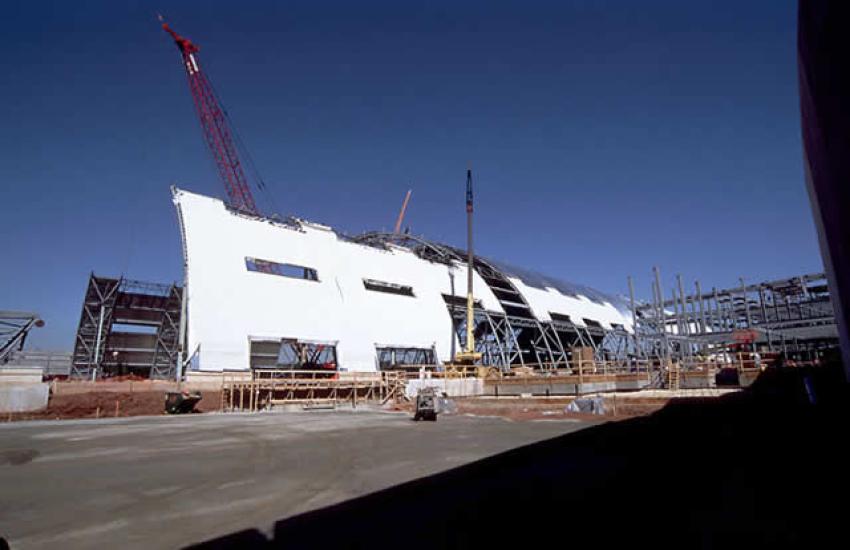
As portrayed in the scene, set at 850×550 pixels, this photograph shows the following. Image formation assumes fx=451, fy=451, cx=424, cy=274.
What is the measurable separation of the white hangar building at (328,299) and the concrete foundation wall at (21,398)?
23.1 feet

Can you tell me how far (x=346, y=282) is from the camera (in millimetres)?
36625

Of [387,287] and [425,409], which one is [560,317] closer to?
[387,287]

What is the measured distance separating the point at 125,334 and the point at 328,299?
28.7 m

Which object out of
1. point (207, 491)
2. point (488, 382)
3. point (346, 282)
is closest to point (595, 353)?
point (488, 382)

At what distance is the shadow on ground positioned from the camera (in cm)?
477

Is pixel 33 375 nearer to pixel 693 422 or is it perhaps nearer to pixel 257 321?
pixel 257 321

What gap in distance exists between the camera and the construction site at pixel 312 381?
688 cm

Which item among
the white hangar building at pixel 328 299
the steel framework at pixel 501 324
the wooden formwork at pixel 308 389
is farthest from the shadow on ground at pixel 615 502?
the steel framework at pixel 501 324

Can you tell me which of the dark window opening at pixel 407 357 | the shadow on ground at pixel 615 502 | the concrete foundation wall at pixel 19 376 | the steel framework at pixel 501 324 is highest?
the steel framework at pixel 501 324

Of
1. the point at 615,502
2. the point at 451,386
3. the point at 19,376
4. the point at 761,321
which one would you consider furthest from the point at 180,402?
the point at 761,321

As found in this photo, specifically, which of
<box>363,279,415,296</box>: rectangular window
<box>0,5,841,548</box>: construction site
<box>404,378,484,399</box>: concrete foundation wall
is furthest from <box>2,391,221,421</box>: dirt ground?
<box>363,279,415,296</box>: rectangular window

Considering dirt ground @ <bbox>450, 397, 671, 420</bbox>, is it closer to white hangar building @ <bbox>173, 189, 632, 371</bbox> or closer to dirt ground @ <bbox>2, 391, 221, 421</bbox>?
white hangar building @ <bbox>173, 189, 632, 371</bbox>

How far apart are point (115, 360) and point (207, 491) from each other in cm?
5015

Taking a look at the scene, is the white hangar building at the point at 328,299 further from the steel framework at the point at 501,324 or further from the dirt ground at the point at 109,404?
the dirt ground at the point at 109,404
